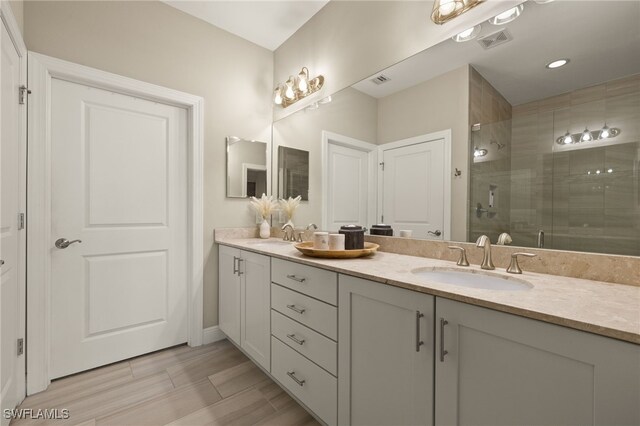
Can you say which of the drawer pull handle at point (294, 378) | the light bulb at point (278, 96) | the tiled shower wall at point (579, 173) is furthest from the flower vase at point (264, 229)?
the tiled shower wall at point (579, 173)

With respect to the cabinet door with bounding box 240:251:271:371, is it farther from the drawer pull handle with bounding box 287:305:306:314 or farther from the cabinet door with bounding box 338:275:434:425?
the cabinet door with bounding box 338:275:434:425

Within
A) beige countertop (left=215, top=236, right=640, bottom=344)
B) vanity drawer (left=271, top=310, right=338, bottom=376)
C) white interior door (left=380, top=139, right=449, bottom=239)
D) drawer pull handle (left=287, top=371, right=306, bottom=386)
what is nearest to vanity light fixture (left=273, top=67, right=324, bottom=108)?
white interior door (left=380, top=139, right=449, bottom=239)

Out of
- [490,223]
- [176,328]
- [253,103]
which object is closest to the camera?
[490,223]

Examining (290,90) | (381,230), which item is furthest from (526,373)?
(290,90)

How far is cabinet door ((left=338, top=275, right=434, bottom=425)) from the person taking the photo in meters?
0.92

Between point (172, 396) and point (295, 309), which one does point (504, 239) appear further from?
point (172, 396)

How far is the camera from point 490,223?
1309 mm

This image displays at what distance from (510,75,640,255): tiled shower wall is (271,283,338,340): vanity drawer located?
0.88 m

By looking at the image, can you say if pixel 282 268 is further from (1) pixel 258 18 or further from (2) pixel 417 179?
(1) pixel 258 18

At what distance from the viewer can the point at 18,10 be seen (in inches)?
60.7

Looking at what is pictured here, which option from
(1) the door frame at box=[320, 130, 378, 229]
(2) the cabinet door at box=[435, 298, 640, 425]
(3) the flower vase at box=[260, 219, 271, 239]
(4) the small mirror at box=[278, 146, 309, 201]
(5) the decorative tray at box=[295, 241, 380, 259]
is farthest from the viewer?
(3) the flower vase at box=[260, 219, 271, 239]

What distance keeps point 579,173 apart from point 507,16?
0.75 meters

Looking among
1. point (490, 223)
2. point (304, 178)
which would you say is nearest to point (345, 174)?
point (304, 178)

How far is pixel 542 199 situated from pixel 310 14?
214 cm
